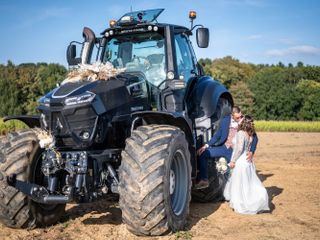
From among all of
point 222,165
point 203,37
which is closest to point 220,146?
point 222,165

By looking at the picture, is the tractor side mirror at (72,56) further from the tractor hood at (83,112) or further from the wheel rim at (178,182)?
the wheel rim at (178,182)

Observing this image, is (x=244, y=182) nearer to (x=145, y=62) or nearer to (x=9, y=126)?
(x=145, y=62)

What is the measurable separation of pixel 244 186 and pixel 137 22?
3.26 meters

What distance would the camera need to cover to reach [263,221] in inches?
267

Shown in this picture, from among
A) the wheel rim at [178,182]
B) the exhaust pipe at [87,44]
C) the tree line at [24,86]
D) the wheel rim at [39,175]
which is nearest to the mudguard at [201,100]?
the wheel rim at [178,182]

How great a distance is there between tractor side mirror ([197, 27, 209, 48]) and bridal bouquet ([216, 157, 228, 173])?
6.51 ft

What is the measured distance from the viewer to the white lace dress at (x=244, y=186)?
7414 mm

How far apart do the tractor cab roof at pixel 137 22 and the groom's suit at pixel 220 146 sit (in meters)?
1.89

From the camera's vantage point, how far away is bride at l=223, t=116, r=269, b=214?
7.42 metres

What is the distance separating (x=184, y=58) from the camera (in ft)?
25.3

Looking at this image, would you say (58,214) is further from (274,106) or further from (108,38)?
(274,106)

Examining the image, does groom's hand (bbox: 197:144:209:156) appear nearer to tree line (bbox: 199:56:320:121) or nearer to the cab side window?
the cab side window

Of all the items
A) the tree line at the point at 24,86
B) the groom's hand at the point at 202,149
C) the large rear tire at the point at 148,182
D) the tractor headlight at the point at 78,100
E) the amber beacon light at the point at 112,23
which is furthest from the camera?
the tree line at the point at 24,86

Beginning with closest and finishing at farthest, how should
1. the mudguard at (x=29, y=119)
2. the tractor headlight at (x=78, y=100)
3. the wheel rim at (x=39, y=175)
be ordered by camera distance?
the tractor headlight at (x=78, y=100)
the wheel rim at (x=39, y=175)
the mudguard at (x=29, y=119)
